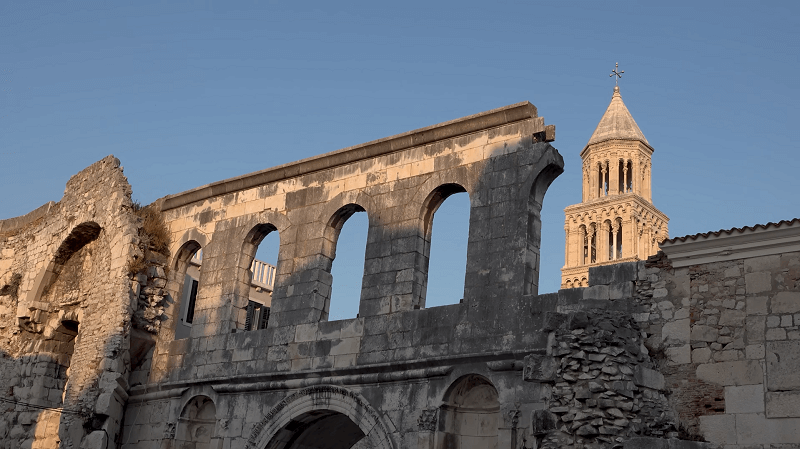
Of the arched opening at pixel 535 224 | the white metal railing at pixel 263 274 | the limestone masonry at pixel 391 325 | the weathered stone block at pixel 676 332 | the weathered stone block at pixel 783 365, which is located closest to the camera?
the weathered stone block at pixel 783 365

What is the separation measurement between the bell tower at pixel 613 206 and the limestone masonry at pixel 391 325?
29.9 meters

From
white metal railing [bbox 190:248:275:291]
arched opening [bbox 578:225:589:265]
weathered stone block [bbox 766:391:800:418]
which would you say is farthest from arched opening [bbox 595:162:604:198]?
weathered stone block [bbox 766:391:800:418]

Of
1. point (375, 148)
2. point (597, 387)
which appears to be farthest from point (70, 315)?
point (597, 387)

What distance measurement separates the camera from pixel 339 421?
1378cm

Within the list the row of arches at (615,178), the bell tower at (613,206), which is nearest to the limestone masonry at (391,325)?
the bell tower at (613,206)

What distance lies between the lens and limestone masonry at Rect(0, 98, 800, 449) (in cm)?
974

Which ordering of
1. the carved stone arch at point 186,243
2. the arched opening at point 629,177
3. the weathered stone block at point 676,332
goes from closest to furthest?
the weathered stone block at point 676,332 → the carved stone arch at point 186,243 → the arched opening at point 629,177

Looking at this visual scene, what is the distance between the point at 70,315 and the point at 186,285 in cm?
301

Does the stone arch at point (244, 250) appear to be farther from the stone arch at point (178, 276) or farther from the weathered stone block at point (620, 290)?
the weathered stone block at point (620, 290)

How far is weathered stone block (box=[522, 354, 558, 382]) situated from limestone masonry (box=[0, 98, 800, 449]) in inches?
1.4

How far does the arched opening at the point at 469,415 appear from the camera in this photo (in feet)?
38.2

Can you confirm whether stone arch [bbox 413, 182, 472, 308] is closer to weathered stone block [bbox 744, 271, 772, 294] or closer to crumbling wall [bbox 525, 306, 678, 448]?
crumbling wall [bbox 525, 306, 678, 448]

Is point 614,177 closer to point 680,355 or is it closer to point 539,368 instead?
point 680,355

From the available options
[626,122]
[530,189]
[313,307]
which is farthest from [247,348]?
[626,122]
